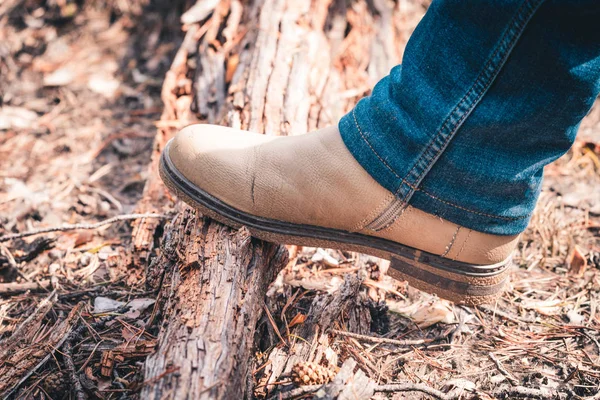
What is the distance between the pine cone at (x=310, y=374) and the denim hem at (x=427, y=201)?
467 millimetres

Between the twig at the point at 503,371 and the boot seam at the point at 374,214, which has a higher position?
the boot seam at the point at 374,214

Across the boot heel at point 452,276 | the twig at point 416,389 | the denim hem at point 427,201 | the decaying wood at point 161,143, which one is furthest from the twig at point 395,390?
the decaying wood at point 161,143

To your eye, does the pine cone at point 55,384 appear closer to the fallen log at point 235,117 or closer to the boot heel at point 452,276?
the fallen log at point 235,117

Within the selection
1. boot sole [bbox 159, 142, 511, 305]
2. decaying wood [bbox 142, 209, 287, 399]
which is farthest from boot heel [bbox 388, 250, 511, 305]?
decaying wood [bbox 142, 209, 287, 399]

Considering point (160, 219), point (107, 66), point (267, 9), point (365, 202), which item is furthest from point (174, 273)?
point (107, 66)

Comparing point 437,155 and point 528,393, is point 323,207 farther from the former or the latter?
point 528,393

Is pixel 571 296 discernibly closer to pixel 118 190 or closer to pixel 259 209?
pixel 259 209

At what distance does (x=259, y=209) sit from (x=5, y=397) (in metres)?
0.72

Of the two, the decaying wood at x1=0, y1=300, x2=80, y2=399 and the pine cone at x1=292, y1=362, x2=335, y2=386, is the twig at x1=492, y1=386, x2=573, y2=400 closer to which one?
the pine cone at x1=292, y1=362, x2=335, y2=386

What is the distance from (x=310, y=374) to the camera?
3.55ft

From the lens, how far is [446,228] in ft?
4.02

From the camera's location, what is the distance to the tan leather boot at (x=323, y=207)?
1.24 meters

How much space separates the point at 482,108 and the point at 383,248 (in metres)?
0.47

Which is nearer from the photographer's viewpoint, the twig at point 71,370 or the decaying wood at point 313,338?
the twig at point 71,370
